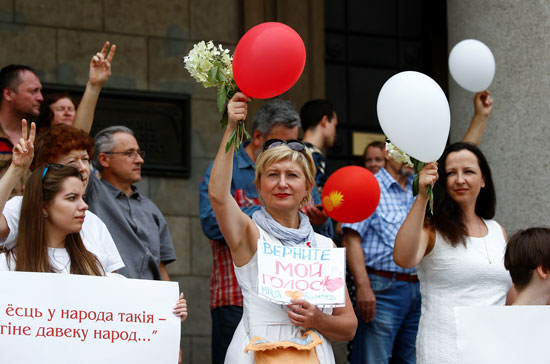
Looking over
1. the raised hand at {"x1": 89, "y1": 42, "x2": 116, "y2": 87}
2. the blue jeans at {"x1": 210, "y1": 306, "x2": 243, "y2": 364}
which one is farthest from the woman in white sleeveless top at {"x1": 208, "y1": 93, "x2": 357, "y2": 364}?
the raised hand at {"x1": 89, "y1": 42, "x2": 116, "y2": 87}

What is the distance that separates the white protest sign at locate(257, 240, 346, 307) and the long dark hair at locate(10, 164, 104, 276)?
90 cm

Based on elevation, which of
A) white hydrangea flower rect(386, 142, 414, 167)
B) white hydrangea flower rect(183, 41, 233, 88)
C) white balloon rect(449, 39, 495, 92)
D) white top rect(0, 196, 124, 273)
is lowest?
white top rect(0, 196, 124, 273)

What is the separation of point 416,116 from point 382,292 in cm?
194

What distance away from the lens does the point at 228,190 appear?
4719 millimetres

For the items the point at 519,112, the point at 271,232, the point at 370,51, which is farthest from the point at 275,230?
the point at 370,51

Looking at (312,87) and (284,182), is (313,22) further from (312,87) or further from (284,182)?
(284,182)

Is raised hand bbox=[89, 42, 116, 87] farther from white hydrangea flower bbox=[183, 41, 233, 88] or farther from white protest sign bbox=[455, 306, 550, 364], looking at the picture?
white protest sign bbox=[455, 306, 550, 364]

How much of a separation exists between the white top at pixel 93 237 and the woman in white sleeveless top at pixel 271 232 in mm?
736

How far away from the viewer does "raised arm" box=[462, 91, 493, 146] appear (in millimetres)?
6930

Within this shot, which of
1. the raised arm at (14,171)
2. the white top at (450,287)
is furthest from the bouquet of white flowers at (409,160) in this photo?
the raised arm at (14,171)

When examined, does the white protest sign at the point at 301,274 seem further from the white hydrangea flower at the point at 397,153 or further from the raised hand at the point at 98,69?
the raised hand at the point at 98,69

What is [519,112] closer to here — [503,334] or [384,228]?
[384,228]

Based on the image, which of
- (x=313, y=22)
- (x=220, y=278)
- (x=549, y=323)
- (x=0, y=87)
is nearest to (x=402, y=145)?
(x=549, y=323)

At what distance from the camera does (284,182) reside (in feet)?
16.5
